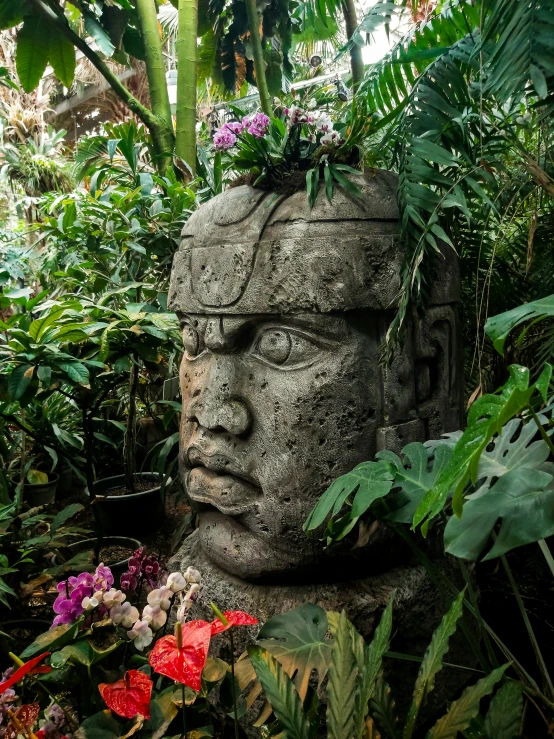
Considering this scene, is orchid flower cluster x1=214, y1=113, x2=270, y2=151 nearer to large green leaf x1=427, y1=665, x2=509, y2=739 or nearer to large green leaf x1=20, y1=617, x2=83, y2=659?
large green leaf x1=20, y1=617, x2=83, y2=659

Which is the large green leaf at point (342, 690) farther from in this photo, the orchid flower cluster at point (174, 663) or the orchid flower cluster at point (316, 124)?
the orchid flower cluster at point (316, 124)

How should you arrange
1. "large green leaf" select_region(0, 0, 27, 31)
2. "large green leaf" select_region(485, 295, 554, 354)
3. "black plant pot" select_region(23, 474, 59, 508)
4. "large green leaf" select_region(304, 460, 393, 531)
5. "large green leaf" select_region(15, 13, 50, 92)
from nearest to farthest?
"large green leaf" select_region(485, 295, 554, 354) → "large green leaf" select_region(304, 460, 393, 531) → "large green leaf" select_region(0, 0, 27, 31) → "large green leaf" select_region(15, 13, 50, 92) → "black plant pot" select_region(23, 474, 59, 508)

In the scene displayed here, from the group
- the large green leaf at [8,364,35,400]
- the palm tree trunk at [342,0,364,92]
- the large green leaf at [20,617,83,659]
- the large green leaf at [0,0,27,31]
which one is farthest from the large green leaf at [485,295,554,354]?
the large green leaf at [0,0,27,31]

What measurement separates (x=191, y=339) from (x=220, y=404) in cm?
29

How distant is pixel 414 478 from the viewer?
1466 millimetres

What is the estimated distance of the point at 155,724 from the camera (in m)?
1.32

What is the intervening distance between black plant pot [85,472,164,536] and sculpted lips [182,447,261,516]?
1514 millimetres

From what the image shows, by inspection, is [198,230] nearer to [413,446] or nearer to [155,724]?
[413,446]

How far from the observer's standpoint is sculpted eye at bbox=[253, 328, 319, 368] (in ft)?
5.58

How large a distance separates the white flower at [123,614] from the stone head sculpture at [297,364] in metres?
Result: 0.50

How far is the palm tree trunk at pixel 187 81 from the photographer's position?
3.38 metres

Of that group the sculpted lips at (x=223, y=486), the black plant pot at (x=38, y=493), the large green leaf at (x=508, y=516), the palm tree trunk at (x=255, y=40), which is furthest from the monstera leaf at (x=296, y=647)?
the palm tree trunk at (x=255, y=40)

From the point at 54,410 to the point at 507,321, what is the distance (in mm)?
3030

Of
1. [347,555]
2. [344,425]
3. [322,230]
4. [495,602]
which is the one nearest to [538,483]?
[344,425]
